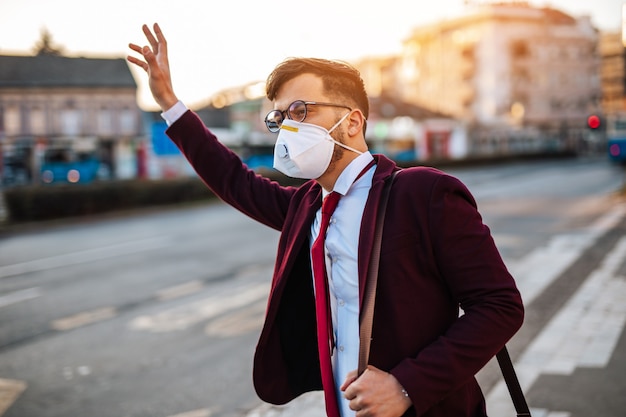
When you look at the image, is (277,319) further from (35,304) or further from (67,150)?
(67,150)

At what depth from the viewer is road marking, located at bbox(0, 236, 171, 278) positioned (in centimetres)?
1093

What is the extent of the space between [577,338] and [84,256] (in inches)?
367

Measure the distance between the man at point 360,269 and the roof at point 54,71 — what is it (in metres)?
10.9

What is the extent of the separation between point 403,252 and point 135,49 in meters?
1.41

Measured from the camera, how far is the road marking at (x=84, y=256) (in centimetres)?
1093

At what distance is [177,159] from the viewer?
1145 inches

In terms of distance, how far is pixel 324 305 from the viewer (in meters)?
1.94

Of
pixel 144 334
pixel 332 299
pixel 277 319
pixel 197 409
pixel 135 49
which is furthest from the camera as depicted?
pixel 144 334

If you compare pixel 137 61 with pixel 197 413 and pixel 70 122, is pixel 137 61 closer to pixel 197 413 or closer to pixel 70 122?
pixel 197 413

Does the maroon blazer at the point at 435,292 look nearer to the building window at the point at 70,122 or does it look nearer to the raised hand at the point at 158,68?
the raised hand at the point at 158,68

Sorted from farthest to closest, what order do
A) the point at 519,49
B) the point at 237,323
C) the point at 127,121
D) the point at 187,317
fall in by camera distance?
the point at 519,49, the point at 127,121, the point at 187,317, the point at 237,323

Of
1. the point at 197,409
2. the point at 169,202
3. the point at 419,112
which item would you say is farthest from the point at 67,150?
the point at 419,112

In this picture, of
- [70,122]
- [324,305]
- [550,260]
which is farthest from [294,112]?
[70,122]

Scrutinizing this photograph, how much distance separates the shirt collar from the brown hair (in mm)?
196
